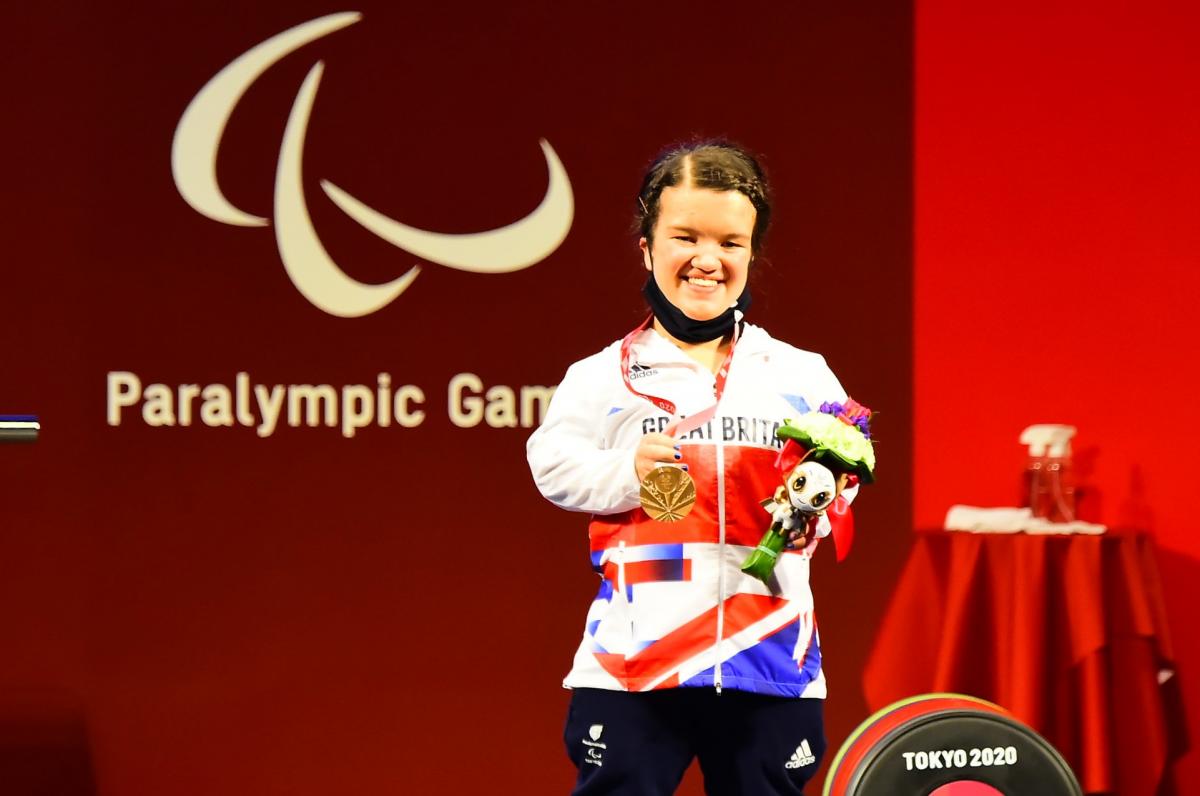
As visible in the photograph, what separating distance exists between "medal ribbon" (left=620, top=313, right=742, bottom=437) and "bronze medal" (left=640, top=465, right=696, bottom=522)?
0.26ft

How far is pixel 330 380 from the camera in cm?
389

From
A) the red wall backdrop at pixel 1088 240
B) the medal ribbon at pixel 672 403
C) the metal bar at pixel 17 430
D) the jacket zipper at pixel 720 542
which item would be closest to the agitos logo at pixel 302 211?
the metal bar at pixel 17 430

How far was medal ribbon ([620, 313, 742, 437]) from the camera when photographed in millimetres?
2396

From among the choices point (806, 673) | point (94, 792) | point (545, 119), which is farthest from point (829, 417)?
point (94, 792)

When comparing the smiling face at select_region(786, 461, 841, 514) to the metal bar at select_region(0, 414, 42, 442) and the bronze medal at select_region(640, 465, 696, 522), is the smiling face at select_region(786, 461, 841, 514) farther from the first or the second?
the metal bar at select_region(0, 414, 42, 442)

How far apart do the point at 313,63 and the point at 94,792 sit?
1.98 metres

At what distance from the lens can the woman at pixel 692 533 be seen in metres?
2.33

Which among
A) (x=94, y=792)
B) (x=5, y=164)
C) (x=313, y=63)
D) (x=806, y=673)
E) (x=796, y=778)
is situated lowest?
(x=94, y=792)

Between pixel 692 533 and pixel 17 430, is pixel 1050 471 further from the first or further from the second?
pixel 17 430

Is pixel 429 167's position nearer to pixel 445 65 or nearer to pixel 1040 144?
pixel 445 65

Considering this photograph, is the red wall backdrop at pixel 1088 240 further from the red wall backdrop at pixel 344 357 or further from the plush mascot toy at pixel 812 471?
the plush mascot toy at pixel 812 471

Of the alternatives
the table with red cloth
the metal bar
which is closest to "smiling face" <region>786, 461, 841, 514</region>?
the metal bar

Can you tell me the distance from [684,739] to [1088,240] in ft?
7.91

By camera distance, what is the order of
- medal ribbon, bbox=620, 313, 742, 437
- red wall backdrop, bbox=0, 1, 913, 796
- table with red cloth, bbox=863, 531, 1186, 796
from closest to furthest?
medal ribbon, bbox=620, 313, 742, 437, table with red cloth, bbox=863, 531, 1186, 796, red wall backdrop, bbox=0, 1, 913, 796
